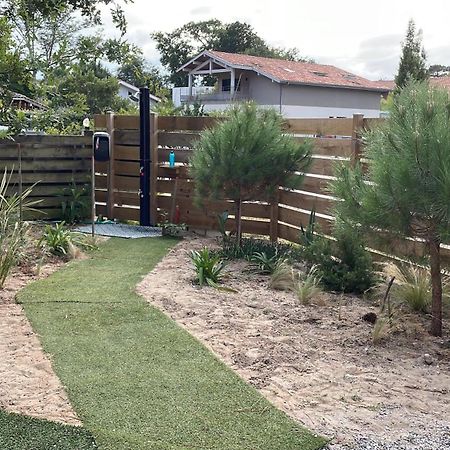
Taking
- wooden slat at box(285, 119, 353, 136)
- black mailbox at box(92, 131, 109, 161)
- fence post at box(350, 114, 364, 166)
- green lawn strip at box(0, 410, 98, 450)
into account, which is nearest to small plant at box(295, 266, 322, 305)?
Result: fence post at box(350, 114, 364, 166)

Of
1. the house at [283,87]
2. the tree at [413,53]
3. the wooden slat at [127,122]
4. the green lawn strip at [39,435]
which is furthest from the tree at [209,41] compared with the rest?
the green lawn strip at [39,435]

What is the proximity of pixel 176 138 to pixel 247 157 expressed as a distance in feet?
7.65

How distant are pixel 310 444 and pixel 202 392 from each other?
2.26 ft

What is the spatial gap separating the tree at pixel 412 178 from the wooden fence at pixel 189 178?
194cm

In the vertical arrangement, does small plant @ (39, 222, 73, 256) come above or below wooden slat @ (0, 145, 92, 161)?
below

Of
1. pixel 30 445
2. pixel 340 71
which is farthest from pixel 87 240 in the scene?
pixel 340 71

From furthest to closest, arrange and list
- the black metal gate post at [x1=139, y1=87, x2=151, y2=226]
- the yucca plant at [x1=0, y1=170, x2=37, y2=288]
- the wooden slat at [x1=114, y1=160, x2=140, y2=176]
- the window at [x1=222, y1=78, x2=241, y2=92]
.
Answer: the window at [x1=222, y1=78, x2=241, y2=92]
the wooden slat at [x1=114, y1=160, x2=140, y2=176]
the black metal gate post at [x1=139, y1=87, x2=151, y2=226]
the yucca plant at [x1=0, y1=170, x2=37, y2=288]

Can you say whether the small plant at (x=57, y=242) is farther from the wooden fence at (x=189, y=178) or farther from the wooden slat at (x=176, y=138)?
the wooden slat at (x=176, y=138)

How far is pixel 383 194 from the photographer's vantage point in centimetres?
375

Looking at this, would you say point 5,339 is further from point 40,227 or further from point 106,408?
point 40,227

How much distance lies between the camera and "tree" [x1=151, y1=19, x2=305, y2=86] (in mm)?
42469

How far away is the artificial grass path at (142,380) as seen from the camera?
263cm

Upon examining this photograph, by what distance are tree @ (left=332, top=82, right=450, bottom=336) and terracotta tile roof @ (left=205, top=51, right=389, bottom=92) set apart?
24.8 metres

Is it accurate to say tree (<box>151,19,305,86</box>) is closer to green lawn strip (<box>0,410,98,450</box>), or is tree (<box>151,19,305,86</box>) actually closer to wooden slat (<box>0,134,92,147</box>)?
wooden slat (<box>0,134,92,147</box>)
